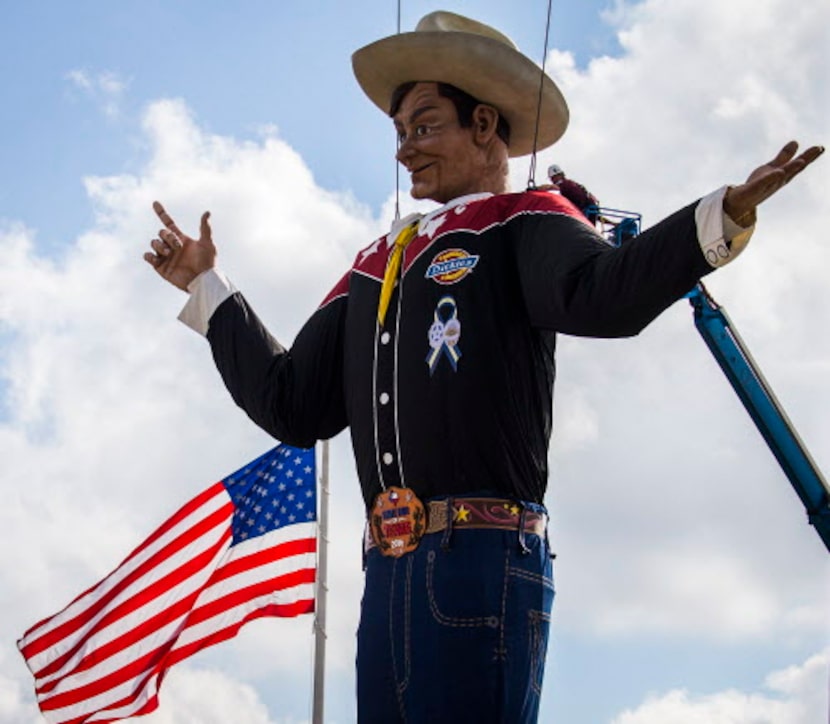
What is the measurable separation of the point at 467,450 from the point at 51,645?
7.21m

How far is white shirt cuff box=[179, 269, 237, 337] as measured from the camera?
4230 millimetres

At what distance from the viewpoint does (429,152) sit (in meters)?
4.09

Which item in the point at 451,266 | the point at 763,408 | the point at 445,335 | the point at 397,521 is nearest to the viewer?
the point at 397,521

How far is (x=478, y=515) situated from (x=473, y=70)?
155 cm

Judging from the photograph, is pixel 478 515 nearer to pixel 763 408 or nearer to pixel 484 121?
pixel 484 121

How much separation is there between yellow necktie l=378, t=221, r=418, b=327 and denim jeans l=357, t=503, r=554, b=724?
2.61ft

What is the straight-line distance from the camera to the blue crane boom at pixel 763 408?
15008 mm

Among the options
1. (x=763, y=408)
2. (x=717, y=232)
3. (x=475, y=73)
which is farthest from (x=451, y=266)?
(x=763, y=408)

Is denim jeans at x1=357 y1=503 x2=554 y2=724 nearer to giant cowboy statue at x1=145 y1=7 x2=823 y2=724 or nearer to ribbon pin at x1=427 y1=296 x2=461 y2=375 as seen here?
giant cowboy statue at x1=145 y1=7 x2=823 y2=724

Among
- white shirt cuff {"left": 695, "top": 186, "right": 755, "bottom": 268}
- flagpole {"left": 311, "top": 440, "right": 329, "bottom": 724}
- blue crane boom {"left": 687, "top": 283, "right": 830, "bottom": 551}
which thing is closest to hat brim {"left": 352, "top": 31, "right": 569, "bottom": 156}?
white shirt cuff {"left": 695, "top": 186, "right": 755, "bottom": 268}

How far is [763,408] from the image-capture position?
15.3 m

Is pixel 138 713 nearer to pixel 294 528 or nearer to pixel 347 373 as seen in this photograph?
pixel 294 528

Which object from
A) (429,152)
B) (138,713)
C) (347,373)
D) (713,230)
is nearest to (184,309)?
(347,373)

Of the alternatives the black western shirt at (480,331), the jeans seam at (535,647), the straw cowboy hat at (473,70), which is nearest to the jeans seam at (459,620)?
the jeans seam at (535,647)
